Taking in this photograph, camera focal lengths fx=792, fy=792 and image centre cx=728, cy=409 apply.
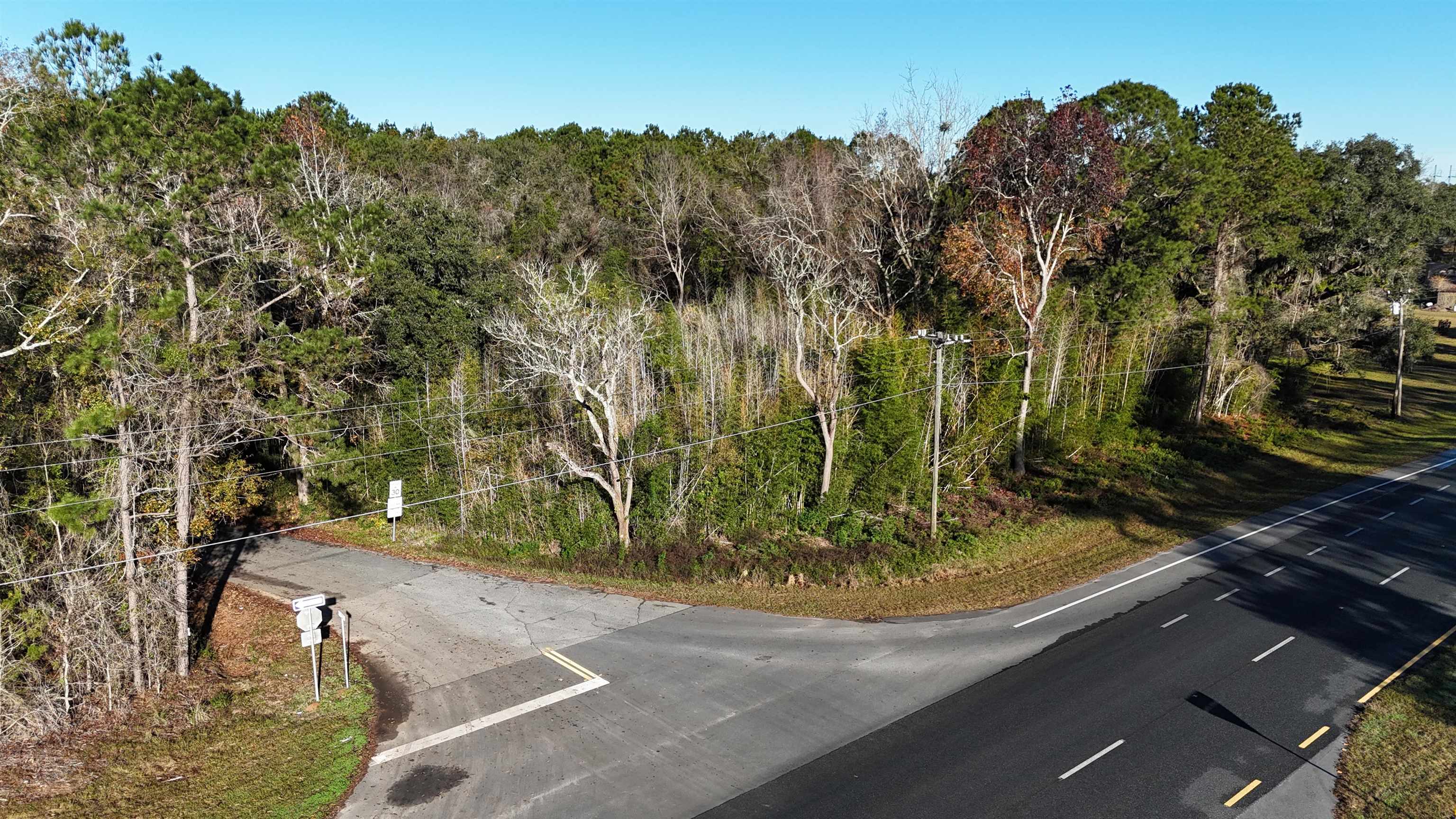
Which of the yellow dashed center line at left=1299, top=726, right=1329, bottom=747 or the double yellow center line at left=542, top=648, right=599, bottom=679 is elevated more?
the yellow dashed center line at left=1299, top=726, right=1329, bottom=747

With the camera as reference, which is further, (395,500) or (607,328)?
(395,500)

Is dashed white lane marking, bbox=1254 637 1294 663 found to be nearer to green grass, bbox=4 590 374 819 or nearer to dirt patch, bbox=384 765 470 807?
dirt patch, bbox=384 765 470 807

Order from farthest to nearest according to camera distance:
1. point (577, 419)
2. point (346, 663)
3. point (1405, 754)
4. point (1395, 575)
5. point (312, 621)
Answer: point (577, 419) → point (1395, 575) → point (346, 663) → point (312, 621) → point (1405, 754)

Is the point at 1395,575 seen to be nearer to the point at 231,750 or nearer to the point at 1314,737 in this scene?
the point at 1314,737

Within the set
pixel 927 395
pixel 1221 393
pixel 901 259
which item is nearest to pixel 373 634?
pixel 927 395

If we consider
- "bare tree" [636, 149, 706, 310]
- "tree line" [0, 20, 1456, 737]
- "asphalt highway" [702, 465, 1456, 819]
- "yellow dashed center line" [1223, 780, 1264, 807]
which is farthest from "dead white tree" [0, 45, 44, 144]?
"bare tree" [636, 149, 706, 310]

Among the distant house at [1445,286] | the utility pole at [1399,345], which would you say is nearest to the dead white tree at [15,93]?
the utility pole at [1399,345]

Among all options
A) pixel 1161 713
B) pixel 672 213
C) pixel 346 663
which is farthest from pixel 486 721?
pixel 672 213
